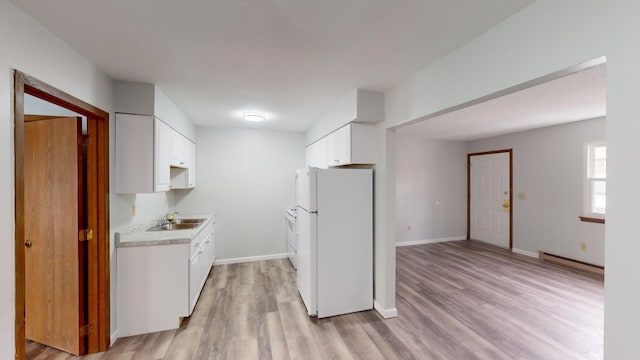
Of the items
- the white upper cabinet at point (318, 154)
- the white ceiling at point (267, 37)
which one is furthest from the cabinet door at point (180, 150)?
the white upper cabinet at point (318, 154)

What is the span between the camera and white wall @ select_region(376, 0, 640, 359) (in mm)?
955

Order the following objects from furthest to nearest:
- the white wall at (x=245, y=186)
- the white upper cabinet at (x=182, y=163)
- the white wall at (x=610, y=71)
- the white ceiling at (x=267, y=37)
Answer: the white wall at (x=245, y=186) → the white upper cabinet at (x=182, y=163) → the white ceiling at (x=267, y=37) → the white wall at (x=610, y=71)

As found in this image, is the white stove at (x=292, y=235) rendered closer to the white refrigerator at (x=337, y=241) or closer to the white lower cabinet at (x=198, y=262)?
the white refrigerator at (x=337, y=241)

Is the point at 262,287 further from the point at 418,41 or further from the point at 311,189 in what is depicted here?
the point at 418,41

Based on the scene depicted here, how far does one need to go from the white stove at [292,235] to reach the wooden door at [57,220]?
8.15 ft

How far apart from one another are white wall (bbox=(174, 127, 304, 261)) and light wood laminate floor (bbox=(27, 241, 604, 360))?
2.58ft

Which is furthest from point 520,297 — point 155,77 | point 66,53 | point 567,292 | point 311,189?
point 66,53

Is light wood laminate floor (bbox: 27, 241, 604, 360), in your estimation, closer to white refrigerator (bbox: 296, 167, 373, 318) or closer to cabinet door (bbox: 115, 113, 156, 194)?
white refrigerator (bbox: 296, 167, 373, 318)

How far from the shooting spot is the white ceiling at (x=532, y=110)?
8.27 ft

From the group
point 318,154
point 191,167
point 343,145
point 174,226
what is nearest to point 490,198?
point 318,154

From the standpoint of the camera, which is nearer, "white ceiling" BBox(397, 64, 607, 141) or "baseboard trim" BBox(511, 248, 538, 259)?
"white ceiling" BBox(397, 64, 607, 141)

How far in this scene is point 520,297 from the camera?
3.15m

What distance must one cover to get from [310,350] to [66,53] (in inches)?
115

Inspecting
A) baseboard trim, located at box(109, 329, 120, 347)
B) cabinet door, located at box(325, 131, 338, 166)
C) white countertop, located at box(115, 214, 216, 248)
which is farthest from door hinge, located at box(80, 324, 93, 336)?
cabinet door, located at box(325, 131, 338, 166)
